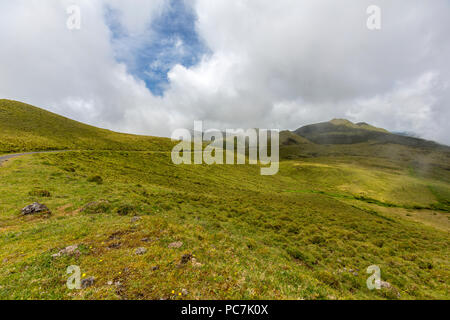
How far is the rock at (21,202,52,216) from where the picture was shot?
13352 millimetres

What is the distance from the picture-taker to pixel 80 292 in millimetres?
6133

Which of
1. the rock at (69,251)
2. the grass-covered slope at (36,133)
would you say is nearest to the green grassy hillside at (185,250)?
the rock at (69,251)

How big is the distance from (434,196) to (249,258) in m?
92.6

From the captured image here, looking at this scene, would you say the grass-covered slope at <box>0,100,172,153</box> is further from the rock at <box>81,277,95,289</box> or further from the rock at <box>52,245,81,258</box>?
the rock at <box>81,277,95,289</box>

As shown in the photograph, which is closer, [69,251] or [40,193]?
[69,251]

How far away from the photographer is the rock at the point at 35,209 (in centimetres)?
1335

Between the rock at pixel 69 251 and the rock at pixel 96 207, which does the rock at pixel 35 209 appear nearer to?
the rock at pixel 96 207

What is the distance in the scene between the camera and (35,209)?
1364 centimetres

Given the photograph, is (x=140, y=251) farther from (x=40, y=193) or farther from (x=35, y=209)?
(x=40, y=193)

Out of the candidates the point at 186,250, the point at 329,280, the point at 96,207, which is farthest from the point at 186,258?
the point at 96,207

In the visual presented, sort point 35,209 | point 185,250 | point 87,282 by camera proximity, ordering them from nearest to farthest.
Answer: point 87,282 < point 185,250 < point 35,209

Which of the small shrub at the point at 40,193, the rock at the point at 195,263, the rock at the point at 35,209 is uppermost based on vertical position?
the small shrub at the point at 40,193

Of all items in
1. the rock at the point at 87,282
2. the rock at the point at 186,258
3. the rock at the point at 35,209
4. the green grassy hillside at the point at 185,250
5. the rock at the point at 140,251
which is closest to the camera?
the rock at the point at 87,282
